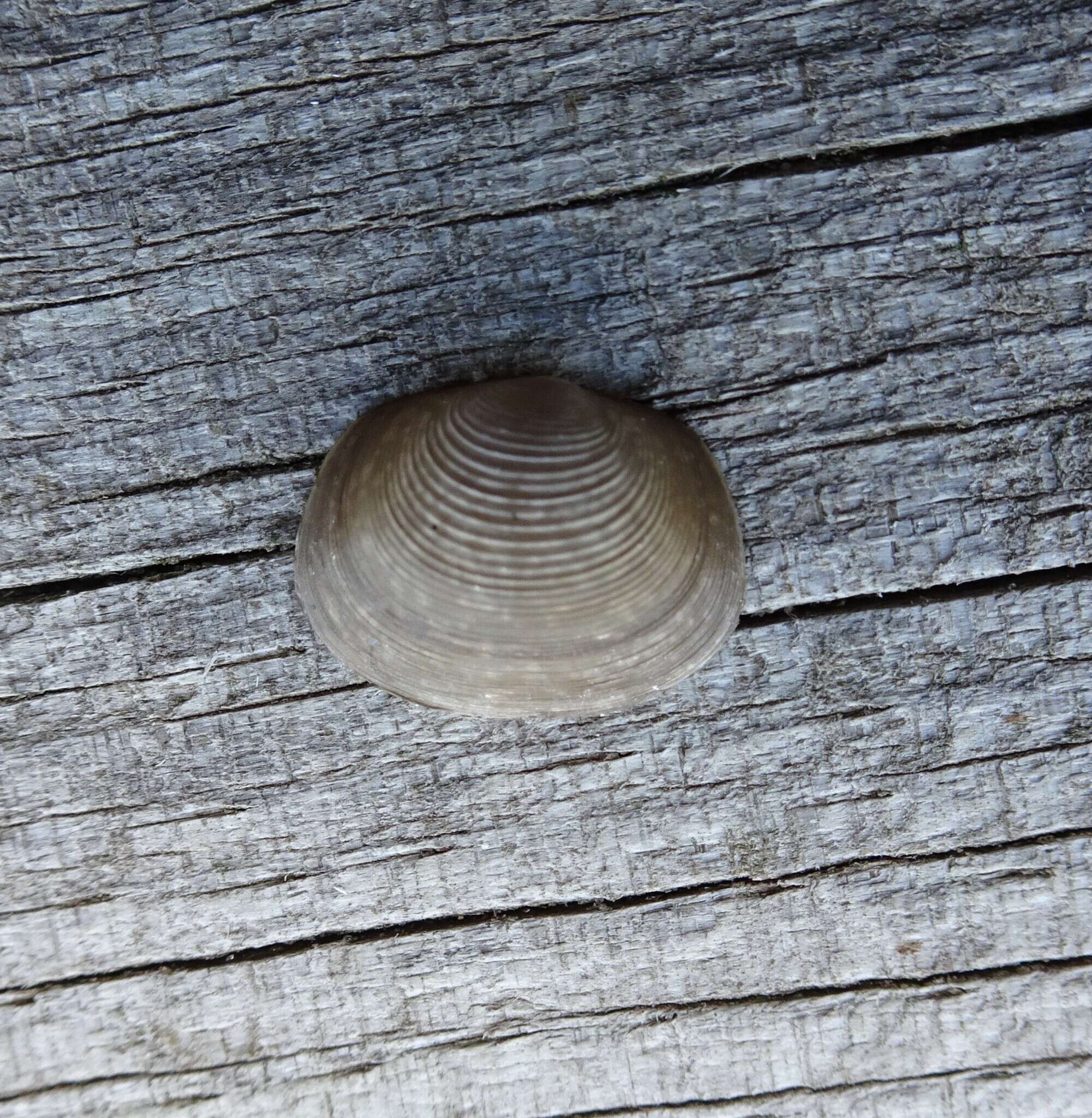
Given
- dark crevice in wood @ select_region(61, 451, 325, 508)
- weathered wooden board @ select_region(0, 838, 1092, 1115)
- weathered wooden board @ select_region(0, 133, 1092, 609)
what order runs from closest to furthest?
weathered wooden board @ select_region(0, 133, 1092, 609) < dark crevice in wood @ select_region(61, 451, 325, 508) < weathered wooden board @ select_region(0, 838, 1092, 1115)

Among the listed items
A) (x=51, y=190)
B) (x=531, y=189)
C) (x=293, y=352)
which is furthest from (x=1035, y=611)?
(x=51, y=190)

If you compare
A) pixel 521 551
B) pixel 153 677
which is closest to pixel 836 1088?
pixel 521 551

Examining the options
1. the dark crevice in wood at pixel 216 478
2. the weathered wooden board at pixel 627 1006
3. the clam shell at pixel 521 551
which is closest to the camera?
the clam shell at pixel 521 551

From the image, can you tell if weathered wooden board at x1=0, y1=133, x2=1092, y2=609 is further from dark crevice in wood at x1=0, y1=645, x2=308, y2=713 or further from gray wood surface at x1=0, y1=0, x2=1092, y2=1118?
dark crevice in wood at x1=0, y1=645, x2=308, y2=713

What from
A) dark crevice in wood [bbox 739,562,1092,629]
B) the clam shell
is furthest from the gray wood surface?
the clam shell

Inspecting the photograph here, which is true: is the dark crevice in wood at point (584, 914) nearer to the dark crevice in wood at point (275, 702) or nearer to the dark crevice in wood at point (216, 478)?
the dark crevice in wood at point (275, 702)

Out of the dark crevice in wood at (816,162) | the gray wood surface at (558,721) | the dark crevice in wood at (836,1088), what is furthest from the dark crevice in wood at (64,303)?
the dark crevice in wood at (836,1088)

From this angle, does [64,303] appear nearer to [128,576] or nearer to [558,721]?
[128,576]
